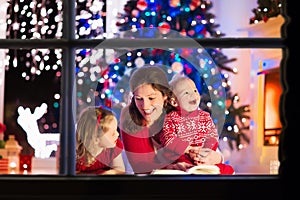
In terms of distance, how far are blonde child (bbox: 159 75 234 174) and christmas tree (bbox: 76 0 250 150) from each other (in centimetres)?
2

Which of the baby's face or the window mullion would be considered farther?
the baby's face

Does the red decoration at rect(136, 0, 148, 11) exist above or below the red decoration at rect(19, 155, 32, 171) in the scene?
above

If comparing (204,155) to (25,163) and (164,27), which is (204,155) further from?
(25,163)

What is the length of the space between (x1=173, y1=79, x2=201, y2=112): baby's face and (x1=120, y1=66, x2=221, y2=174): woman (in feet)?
0.13

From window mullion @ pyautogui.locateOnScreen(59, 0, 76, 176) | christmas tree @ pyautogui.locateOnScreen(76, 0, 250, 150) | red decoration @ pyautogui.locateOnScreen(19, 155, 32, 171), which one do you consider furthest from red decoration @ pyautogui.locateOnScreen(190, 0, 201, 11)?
red decoration @ pyautogui.locateOnScreen(19, 155, 32, 171)

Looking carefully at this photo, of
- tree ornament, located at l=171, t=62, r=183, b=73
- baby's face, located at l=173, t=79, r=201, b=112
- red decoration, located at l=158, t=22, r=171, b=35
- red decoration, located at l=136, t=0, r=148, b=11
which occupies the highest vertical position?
red decoration, located at l=136, t=0, r=148, b=11

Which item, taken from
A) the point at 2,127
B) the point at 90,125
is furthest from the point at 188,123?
the point at 2,127

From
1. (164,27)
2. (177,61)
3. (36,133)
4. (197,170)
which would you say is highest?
(164,27)

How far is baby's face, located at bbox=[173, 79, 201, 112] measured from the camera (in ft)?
5.87

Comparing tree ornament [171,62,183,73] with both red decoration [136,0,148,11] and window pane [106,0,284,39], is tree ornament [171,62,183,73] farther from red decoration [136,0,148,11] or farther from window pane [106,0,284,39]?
red decoration [136,0,148,11]

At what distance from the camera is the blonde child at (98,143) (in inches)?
66.9

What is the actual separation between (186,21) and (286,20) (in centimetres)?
34

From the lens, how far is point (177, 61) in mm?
1796

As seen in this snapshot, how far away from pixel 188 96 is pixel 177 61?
0.11 meters
